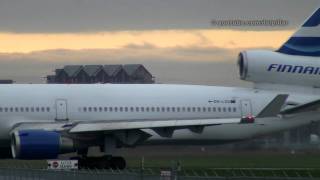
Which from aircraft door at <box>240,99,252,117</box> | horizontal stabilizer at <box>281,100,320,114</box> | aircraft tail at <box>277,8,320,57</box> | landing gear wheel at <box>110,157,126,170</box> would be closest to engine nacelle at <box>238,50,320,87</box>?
aircraft tail at <box>277,8,320,57</box>

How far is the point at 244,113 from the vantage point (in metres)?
41.9

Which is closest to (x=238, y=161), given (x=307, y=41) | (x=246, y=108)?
(x=246, y=108)

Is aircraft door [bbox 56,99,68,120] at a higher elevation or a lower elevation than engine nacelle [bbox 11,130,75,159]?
higher

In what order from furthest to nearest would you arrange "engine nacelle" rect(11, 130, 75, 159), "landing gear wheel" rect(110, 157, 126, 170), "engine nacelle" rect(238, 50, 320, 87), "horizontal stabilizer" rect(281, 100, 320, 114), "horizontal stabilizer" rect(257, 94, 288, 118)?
"engine nacelle" rect(238, 50, 320, 87), "horizontal stabilizer" rect(281, 100, 320, 114), "landing gear wheel" rect(110, 157, 126, 170), "horizontal stabilizer" rect(257, 94, 288, 118), "engine nacelle" rect(11, 130, 75, 159)

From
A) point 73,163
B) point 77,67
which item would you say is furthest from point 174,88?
point 77,67

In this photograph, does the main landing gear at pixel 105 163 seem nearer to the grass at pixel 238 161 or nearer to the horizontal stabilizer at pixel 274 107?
the grass at pixel 238 161

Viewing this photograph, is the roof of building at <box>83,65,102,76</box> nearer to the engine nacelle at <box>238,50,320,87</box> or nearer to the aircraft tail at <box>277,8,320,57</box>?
the aircraft tail at <box>277,8,320,57</box>

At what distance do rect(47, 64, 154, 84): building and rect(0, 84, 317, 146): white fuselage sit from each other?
26.6 m

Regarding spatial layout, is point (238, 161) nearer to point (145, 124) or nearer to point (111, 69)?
point (145, 124)

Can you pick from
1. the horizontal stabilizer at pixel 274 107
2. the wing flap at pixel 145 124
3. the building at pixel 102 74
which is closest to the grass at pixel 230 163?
the wing flap at pixel 145 124

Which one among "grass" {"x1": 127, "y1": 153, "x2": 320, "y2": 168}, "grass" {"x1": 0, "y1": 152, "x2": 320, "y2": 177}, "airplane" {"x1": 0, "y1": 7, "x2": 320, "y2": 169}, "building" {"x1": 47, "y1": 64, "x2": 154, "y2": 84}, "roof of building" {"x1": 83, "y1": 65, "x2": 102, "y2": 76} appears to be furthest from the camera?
"roof of building" {"x1": 83, "y1": 65, "x2": 102, "y2": 76}

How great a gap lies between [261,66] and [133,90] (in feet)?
19.7

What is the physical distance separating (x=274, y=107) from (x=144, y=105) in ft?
21.2

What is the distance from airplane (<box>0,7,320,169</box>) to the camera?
3891 cm
